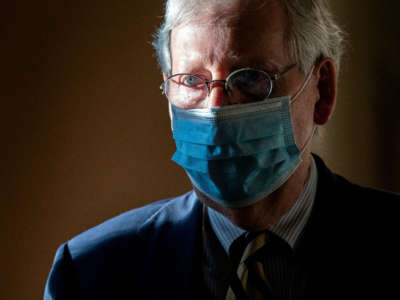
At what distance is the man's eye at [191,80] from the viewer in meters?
0.96

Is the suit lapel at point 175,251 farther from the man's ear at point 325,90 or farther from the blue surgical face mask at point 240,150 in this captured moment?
the man's ear at point 325,90

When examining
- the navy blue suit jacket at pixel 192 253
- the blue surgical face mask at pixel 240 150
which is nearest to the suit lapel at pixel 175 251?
the navy blue suit jacket at pixel 192 253

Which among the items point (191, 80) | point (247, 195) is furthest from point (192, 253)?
point (191, 80)

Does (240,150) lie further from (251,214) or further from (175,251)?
(175,251)

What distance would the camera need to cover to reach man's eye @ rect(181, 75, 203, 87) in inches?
37.9

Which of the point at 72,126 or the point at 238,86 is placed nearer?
the point at 238,86

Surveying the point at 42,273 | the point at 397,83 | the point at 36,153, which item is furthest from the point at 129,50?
the point at 397,83

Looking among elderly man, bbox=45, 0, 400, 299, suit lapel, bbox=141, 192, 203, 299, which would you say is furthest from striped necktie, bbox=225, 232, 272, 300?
suit lapel, bbox=141, 192, 203, 299

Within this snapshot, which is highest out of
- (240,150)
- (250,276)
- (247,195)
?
(240,150)

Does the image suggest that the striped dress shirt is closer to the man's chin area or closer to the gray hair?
the man's chin area

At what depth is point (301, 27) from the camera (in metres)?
0.97

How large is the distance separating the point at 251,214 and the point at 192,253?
21 centimetres

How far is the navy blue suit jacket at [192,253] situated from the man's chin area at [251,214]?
13cm

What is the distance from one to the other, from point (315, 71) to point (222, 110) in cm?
29
